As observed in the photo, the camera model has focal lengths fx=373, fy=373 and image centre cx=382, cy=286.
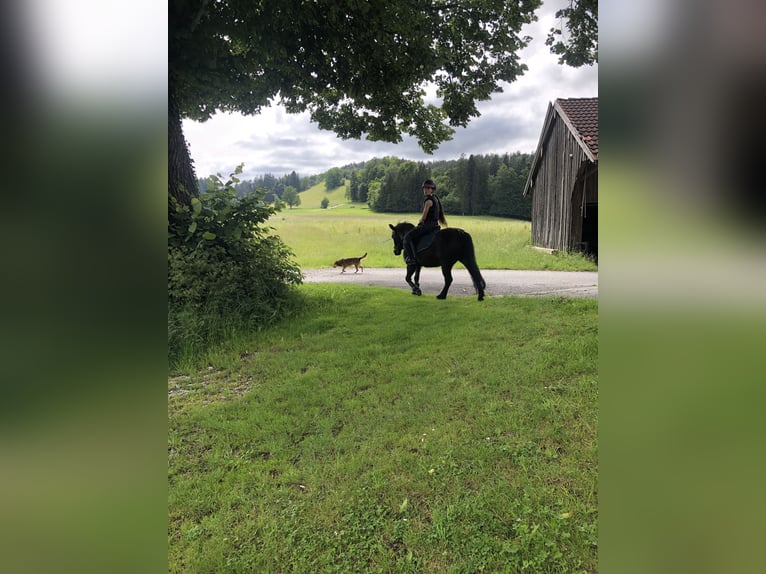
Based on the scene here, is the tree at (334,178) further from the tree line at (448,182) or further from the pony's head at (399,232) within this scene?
the pony's head at (399,232)

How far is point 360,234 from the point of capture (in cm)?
530

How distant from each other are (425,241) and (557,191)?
2350 millimetres

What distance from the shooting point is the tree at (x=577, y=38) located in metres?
3.67

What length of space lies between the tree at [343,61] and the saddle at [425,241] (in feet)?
3.59

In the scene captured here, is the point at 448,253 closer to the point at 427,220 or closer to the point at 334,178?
the point at 427,220

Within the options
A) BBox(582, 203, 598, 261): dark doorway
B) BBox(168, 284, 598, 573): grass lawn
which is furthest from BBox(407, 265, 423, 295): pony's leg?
BBox(582, 203, 598, 261): dark doorway

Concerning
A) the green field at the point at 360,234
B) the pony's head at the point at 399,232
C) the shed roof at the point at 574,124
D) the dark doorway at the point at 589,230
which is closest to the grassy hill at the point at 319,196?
the green field at the point at 360,234

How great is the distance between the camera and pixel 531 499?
2.27m

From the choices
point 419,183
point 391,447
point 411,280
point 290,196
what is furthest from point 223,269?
point 391,447

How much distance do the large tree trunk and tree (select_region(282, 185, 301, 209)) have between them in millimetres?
1240

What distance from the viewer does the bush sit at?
4418mm

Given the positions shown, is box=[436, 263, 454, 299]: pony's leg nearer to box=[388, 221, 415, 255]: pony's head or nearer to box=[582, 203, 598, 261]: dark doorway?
box=[388, 221, 415, 255]: pony's head
